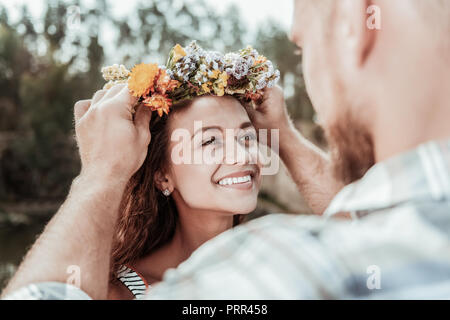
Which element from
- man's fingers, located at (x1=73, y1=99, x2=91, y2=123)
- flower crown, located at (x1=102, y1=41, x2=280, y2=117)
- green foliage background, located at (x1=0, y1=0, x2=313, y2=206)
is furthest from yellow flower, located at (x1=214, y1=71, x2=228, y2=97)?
green foliage background, located at (x1=0, y1=0, x2=313, y2=206)

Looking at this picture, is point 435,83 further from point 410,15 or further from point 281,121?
point 281,121

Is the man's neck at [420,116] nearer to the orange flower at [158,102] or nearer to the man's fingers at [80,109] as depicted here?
the orange flower at [158,102]

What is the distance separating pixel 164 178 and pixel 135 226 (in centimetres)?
31

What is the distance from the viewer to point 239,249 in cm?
103

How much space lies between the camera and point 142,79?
7.29 ft

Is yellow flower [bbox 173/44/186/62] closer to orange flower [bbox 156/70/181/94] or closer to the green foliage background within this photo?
orange flower [bbox 156/70/181/94]

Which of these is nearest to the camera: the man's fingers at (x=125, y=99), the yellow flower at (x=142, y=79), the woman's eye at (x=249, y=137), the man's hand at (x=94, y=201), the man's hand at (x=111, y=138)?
the man's hand at (x=94, y=201)

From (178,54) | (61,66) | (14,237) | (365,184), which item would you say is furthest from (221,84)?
(61,66)

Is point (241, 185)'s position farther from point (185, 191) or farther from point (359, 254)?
point (359, 254)

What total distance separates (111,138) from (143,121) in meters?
0.27

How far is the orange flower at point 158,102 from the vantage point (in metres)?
2.27

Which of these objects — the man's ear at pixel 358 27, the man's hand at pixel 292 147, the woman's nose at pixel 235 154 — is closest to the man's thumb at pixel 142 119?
the woman's nose at pixel 235 154

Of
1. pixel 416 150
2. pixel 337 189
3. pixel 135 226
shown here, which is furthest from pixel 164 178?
pixel 416 150

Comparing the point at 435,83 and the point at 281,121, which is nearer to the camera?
the point at 435,83
